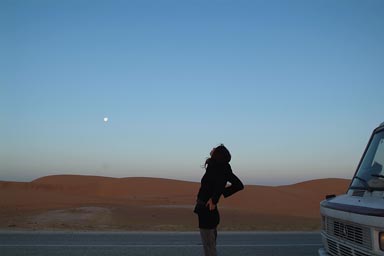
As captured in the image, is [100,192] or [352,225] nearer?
[352,225]

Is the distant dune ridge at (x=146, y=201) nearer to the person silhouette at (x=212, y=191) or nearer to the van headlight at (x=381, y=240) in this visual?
the person silhouette at (x=212, y=191)

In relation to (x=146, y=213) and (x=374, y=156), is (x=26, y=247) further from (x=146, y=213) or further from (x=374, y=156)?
(x=146, y=213)

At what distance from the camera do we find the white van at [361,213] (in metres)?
4.50

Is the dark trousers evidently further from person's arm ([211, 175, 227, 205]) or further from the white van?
the white van

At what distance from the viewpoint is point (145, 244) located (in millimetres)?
11594

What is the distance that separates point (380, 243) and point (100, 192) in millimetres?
68384

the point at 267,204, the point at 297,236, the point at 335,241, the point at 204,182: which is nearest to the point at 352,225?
the point at 335,241

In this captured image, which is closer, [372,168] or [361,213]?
[361,213]

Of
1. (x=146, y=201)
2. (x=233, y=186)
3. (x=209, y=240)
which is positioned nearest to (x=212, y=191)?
(x=233, y=186)

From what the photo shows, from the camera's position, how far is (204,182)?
6461mm

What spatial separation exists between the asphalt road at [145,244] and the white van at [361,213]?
4840 millimetres

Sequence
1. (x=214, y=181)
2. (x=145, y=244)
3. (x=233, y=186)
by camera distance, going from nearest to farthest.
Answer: (x=214, y=181), (x=233, y=186), (x=145, y=244)

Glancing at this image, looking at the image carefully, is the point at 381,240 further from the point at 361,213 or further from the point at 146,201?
the point at 146,201

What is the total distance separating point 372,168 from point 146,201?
139ft
